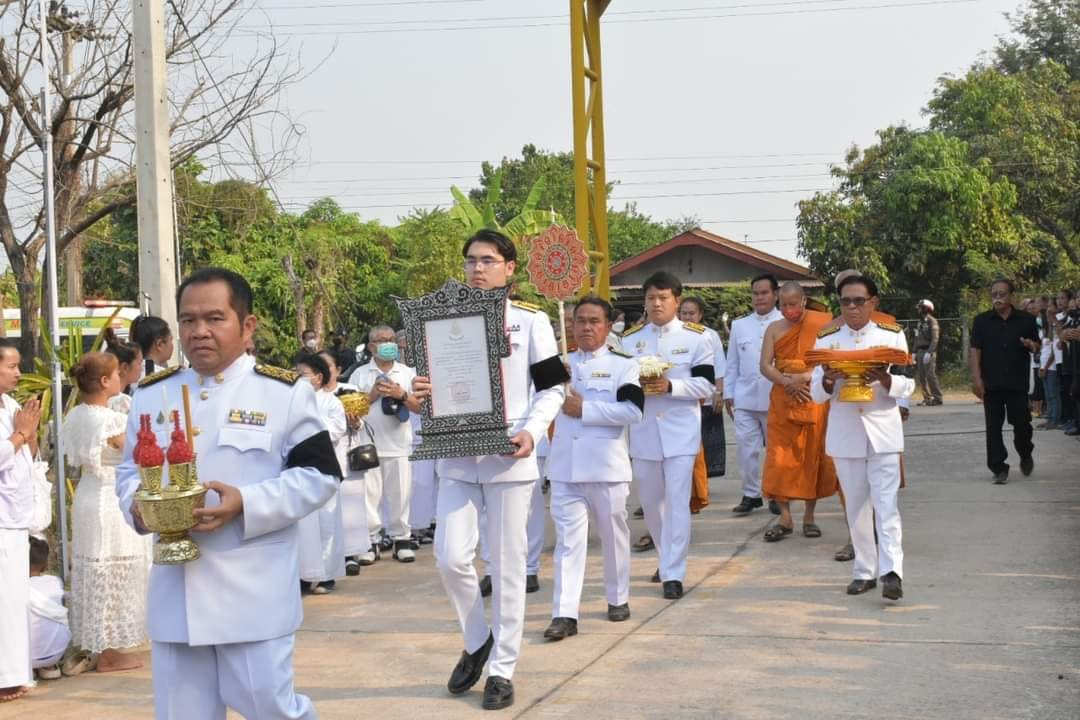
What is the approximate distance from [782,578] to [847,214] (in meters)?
26.0

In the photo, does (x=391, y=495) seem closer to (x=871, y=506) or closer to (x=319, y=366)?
(x=319, y=366)

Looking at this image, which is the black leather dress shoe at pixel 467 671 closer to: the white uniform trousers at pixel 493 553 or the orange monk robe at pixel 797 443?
the white uniform trousers at pixel 493 553

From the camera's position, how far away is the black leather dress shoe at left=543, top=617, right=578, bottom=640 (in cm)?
708

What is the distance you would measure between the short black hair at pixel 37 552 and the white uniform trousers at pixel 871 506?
484 centimetres

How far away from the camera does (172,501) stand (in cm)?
369

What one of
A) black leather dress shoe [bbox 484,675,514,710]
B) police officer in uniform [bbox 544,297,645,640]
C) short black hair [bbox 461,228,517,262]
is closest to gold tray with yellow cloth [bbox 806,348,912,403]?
police officer in uniform [bbox 544,297,645,640]

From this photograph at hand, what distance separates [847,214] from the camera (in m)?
33.4

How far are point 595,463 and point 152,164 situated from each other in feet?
11.3

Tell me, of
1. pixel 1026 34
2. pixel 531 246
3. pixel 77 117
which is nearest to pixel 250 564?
pixel 531 246

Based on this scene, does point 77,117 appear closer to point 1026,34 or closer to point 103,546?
point 103,546

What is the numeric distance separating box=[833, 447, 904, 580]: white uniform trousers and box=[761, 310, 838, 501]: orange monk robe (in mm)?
1897

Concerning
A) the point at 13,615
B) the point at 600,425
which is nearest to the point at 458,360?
the point at 600,425

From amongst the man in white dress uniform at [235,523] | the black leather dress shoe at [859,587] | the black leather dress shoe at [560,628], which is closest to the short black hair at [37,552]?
the black leather dress shoe at [560,628]

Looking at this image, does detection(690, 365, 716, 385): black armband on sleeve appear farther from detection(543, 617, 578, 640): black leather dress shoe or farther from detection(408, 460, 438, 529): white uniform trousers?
detection(408, 460, 438, 529): white uniform trousers
